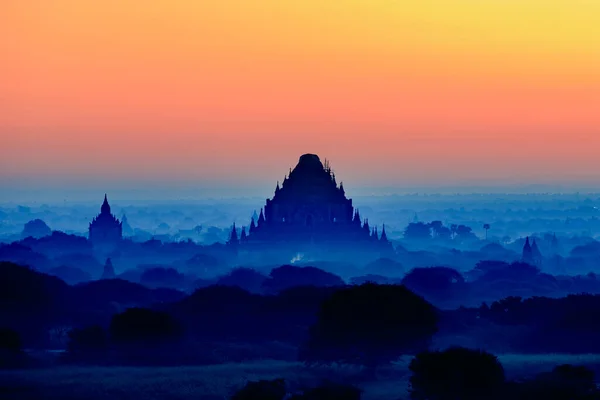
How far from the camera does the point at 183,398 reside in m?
71.1

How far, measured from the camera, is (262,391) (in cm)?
7019

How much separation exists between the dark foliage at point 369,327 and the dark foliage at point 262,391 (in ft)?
40.5

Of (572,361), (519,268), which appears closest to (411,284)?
(519,268)

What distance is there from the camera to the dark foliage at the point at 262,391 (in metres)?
69.4

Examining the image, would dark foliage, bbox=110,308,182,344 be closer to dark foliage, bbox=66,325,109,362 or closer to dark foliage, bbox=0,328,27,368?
dark foliage, bbox=66,325,109,362

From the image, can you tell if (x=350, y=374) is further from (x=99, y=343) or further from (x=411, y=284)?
(x=411, y=284)

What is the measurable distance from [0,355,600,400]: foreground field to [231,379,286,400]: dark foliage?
73.8 inches

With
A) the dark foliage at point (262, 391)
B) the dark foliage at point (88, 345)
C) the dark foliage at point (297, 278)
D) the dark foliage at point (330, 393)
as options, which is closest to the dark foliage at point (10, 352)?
the dark foliage at point (88, 345)

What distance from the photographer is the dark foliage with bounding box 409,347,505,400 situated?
69750 millimetres

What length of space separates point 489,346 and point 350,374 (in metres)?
18.6

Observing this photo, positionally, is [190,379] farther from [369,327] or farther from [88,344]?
[369,327]

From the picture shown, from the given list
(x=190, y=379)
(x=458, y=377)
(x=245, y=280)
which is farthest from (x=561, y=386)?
(x=245, y=280)

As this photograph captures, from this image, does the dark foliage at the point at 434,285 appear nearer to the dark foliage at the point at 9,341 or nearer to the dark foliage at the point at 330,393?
the dark foliage at the point at 9,341

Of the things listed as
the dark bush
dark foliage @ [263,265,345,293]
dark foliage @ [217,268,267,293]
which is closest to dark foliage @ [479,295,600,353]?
the dark bush
